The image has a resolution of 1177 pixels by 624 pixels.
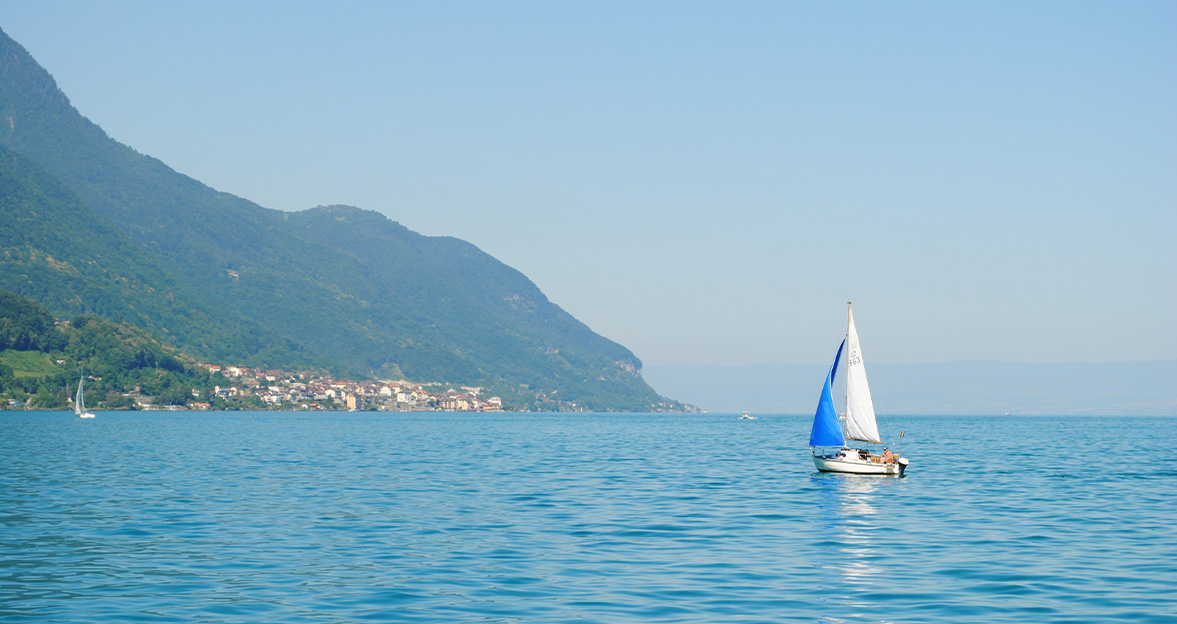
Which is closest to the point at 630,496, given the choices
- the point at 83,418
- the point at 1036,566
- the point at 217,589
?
the point at 1036,566

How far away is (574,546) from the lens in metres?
32.9

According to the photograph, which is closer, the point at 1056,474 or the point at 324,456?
the point at 1056,474

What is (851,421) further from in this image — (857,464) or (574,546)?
(574,546)

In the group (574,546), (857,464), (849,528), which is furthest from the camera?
(857,464)

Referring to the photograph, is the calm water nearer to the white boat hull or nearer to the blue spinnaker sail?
the white boat hull

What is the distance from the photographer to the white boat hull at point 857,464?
62.4 metres

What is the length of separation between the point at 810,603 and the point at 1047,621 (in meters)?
5.00

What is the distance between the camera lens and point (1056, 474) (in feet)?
221

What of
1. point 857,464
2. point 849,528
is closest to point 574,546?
point 849,528

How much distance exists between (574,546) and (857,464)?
34.2 metres

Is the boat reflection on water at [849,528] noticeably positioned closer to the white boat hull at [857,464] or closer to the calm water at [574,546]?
the calm water at [574,546]

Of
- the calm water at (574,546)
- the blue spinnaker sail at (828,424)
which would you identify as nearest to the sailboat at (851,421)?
the blue spinnaker sail at (828,424)

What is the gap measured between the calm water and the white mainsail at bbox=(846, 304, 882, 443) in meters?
3.68

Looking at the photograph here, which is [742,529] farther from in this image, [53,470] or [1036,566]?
[53,470]
